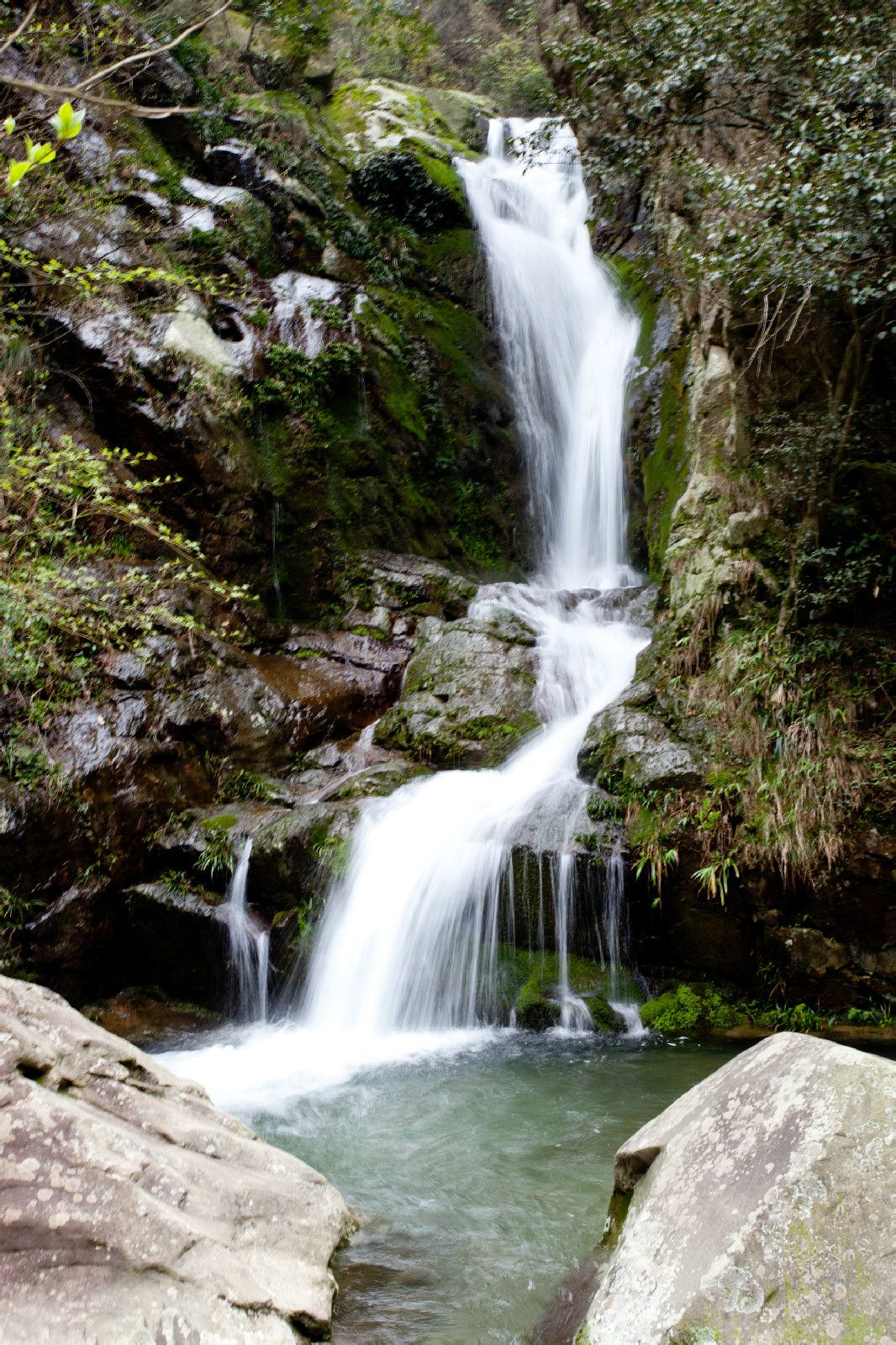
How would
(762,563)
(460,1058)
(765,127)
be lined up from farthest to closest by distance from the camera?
(765,127) < (762,563) < (460,1058)

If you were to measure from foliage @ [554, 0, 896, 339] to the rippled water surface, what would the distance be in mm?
5824

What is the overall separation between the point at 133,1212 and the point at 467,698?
7238 millimetres

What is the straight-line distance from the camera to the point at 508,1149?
4555 mm

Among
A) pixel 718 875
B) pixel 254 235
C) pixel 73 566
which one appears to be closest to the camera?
pixel 718 875

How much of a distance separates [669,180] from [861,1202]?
34.6ft

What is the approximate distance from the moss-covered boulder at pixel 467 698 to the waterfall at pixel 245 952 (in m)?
2.39

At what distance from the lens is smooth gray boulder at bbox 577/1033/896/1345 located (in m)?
2.11

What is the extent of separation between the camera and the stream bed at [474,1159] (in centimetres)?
308

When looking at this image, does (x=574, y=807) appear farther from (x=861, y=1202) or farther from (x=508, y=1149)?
(x=861, y=1202)

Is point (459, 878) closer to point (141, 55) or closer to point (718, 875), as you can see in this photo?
point (718, 875)

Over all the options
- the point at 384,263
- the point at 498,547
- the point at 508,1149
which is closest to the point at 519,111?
the point at 384,263

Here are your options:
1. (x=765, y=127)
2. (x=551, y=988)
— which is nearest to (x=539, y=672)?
(x=551, y=988)

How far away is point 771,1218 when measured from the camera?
2.28 metres

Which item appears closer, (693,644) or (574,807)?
(574,807)
